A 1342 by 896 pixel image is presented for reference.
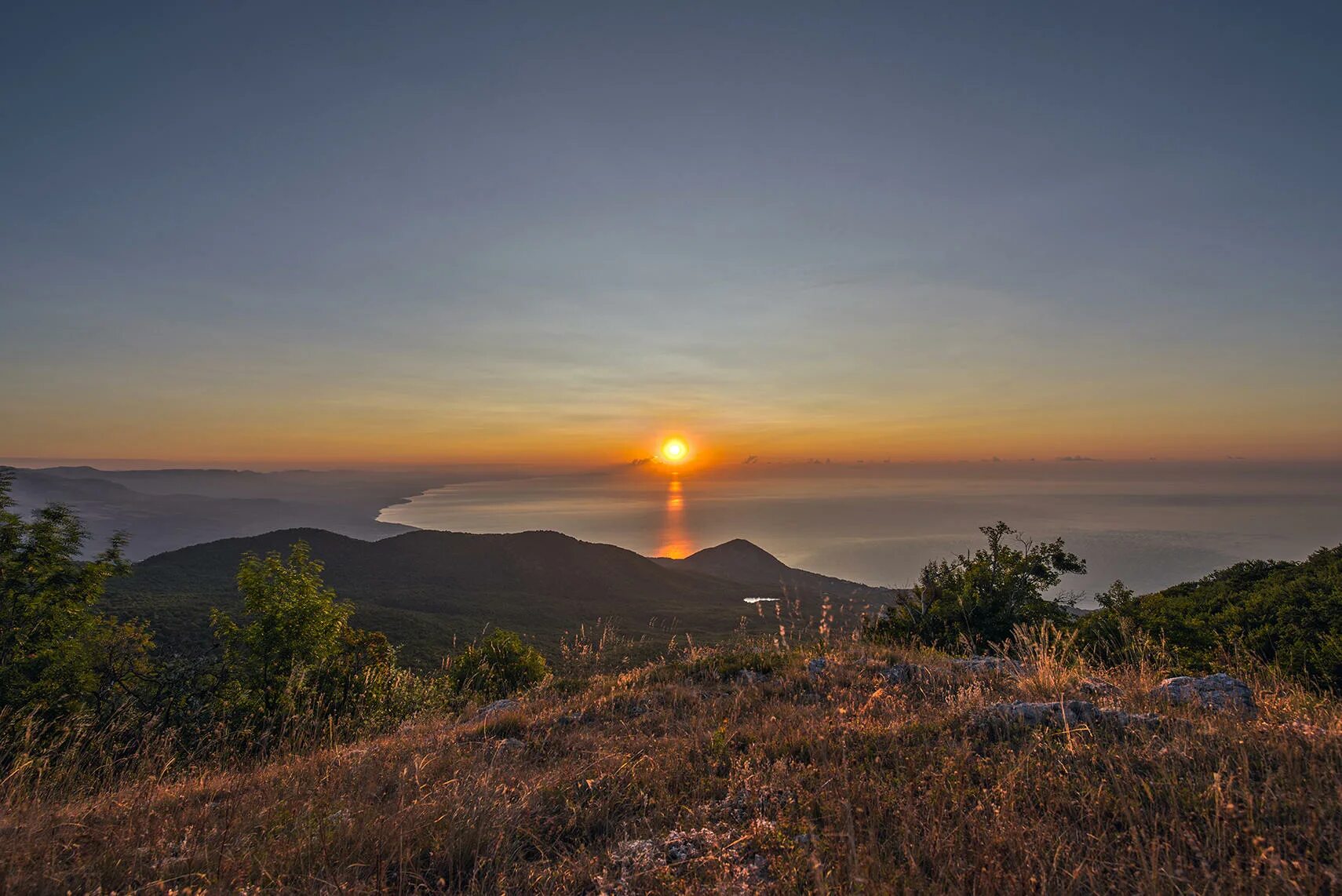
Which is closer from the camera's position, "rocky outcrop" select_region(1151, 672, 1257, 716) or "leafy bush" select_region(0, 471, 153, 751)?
"rocky outcrop" select_region(1151, 672, 1257, 716)

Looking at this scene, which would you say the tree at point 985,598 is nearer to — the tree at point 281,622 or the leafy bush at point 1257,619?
the leafy bush at point 1257,619

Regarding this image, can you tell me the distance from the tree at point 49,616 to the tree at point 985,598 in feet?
87.8

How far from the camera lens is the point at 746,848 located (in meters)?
3.42

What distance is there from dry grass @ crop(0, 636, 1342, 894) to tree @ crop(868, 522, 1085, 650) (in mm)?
8428

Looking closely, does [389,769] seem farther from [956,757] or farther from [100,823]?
[956,757]

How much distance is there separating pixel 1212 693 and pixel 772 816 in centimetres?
521

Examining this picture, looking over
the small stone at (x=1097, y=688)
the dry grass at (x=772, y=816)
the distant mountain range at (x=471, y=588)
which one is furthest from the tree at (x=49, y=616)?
the distant mountain range at (x=471, y=588)

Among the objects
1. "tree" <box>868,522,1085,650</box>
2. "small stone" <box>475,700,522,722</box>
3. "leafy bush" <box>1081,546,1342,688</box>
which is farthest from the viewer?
"tree" <box>868,522,1085,650</box>

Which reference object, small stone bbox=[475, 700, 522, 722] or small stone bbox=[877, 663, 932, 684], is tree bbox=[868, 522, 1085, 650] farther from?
small stone bbox=[475, 700, 522, 722]

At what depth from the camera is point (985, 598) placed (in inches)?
568

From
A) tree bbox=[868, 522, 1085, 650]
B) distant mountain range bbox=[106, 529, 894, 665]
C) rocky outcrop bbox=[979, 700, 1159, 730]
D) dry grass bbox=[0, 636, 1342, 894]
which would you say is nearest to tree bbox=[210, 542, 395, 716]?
tree bbox=[868, 522, 1085, 650]

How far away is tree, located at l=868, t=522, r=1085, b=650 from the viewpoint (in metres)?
13.8

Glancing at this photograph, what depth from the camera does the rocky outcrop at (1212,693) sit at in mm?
5315

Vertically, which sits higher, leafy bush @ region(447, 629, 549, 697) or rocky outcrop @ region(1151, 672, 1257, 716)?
rocky outcrop @ region(1151, 672, 1257, 716)
